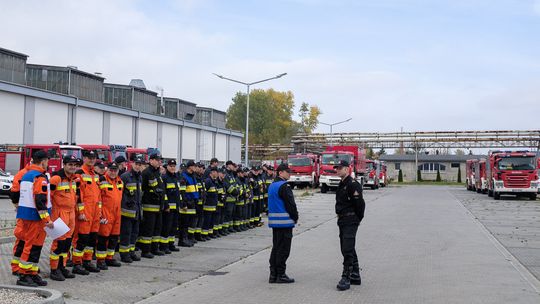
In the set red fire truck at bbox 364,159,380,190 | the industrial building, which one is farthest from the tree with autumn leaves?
red fire truck at bbox 364,159,380,190

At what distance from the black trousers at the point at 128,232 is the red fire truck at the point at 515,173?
29476 millimetres

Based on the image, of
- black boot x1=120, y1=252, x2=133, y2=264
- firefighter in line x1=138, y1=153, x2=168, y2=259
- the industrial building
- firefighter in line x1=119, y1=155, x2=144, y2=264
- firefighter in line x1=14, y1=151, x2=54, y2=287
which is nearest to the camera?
firefighter in line x1=14, y1=151, x2=54, y2=287

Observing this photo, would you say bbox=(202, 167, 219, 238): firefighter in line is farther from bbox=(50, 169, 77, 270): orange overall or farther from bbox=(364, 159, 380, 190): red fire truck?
bbox=(364, 159, 380, 190): red fire truck

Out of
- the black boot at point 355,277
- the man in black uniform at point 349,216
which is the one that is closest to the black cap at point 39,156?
the man in black uniform at point 349,216

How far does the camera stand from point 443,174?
99.9m

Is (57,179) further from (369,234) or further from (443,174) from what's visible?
(443,174)

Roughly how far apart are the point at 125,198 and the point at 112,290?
2.45 m

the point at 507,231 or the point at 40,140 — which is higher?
the point at 40,140

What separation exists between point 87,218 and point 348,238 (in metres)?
4.17

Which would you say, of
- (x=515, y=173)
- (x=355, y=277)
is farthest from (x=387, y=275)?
(x=515, y=173)

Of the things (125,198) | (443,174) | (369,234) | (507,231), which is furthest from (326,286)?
(443,174)

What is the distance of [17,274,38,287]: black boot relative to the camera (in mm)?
8336

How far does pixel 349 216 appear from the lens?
361 inches

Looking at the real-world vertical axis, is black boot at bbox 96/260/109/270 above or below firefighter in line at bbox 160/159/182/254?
below
